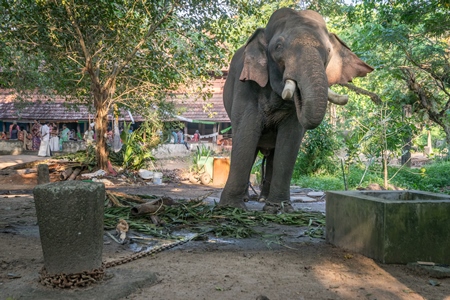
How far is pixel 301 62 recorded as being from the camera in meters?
6.04

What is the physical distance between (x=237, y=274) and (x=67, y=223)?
Answer: 1.53 metres

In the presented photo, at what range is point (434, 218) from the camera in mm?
4562

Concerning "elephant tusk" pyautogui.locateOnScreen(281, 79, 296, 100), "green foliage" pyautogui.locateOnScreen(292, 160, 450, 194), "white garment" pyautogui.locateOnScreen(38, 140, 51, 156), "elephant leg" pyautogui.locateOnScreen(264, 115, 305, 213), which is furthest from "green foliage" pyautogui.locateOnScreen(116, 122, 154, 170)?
"white garment" pyautogui.locateOnScreen(38, 140, 51, 156)

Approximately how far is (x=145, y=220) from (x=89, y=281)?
107 inches

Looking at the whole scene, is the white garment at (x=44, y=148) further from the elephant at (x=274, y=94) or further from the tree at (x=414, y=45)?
the elephant at (x=274, y=94)

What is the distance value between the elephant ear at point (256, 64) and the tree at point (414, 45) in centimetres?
480

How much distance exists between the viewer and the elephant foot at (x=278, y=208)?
7311mm

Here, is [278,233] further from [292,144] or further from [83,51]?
[83,51]

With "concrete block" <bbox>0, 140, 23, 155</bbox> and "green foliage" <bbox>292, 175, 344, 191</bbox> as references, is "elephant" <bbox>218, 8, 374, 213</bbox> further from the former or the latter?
"concrete block" <bbox>0, 140, 23, 155</bbox>

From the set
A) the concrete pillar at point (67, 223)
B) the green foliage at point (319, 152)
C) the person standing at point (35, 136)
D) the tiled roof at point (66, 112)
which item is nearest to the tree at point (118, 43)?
the green foliage at point (319, 152)

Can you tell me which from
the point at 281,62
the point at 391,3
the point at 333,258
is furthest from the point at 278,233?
the point at 391,3

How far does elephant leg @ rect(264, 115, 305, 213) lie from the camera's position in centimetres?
745

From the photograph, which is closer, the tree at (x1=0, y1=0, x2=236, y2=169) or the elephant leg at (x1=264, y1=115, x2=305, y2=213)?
the elephant leg at (x1=264, y1=115, x2=305, y2=213)

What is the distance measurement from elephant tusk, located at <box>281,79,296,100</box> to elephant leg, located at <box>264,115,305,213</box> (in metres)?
1.40
